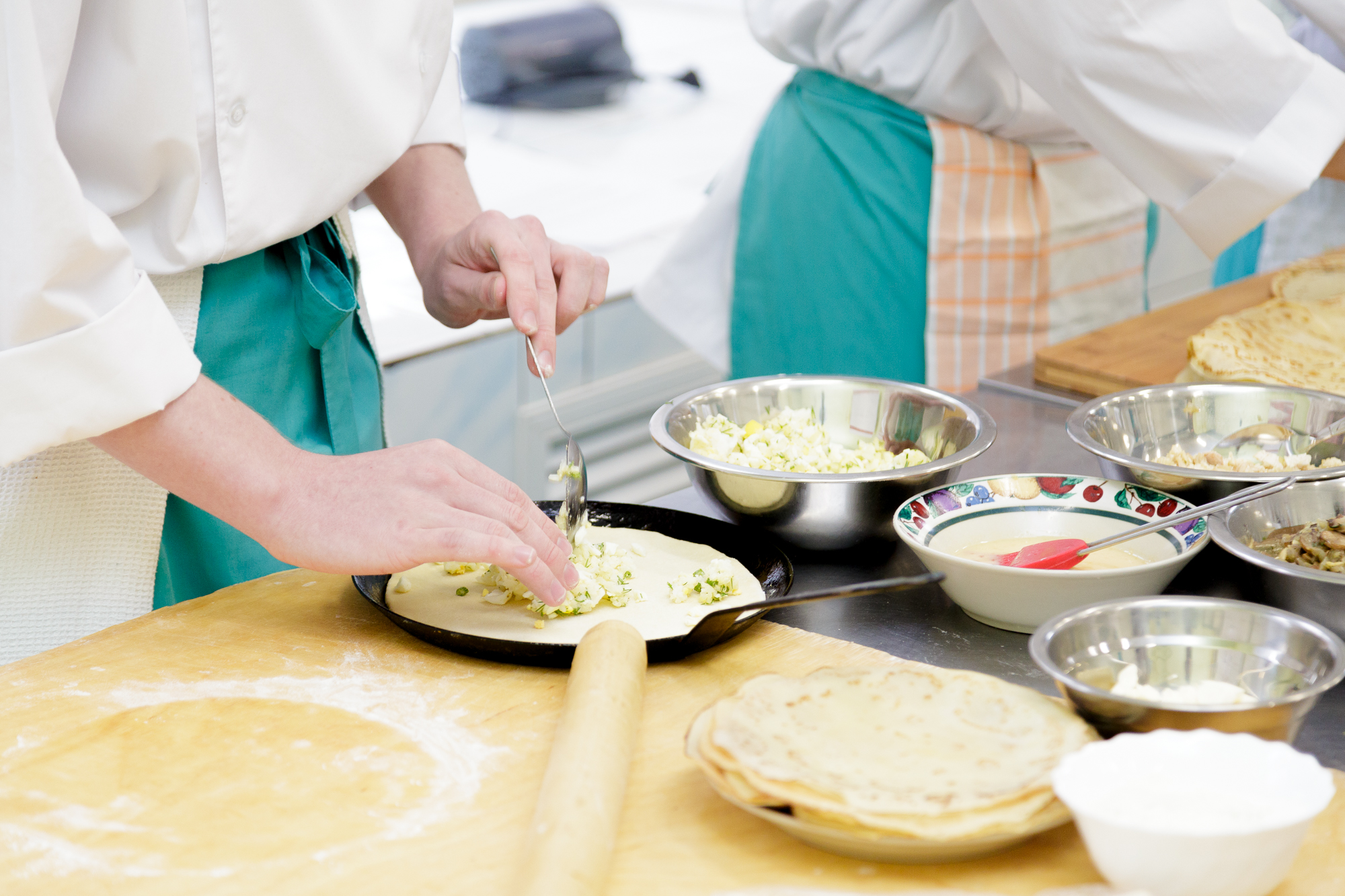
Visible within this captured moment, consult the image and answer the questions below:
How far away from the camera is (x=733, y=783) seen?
30.8 inches

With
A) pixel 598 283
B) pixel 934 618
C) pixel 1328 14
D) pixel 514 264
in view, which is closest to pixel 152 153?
pixel 514 264

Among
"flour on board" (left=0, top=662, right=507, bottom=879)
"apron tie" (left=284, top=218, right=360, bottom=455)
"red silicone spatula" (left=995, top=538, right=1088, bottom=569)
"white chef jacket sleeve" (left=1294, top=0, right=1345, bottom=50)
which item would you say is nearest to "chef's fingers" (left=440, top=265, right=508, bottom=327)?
"apron tie" (left=284, top=218, right=360, bottom=455)

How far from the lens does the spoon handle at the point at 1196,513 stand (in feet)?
3.43

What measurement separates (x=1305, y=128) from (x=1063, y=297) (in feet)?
1.86

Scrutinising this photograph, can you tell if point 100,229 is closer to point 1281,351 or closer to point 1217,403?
point 1217,403

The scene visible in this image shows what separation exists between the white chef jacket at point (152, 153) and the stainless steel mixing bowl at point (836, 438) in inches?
16.8

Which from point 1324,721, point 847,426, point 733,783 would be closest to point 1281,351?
point 847,426

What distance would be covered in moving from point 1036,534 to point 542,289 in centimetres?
55

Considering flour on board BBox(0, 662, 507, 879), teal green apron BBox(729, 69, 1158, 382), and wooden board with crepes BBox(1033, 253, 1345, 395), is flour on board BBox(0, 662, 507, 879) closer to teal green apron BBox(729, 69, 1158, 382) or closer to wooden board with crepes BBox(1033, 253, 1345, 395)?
wooden board with crepes BBox(1033, 253, 1345, 395)

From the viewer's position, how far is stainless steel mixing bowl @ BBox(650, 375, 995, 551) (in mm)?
1174

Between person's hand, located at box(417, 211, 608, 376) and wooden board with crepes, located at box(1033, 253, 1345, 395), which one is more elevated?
person's hand, located at box(417, 211, 608, 376)

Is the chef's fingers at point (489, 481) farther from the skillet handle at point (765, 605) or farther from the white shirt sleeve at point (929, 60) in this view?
the white shirt sleeve at point (929, 60)

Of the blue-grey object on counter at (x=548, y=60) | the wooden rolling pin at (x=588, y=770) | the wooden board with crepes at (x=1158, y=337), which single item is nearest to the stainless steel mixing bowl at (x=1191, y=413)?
the wooden board with crepes at (x=1158, y=337)

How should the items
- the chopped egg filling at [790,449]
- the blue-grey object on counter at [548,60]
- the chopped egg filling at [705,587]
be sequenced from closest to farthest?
the chopped egg filling at [705,587]
the chopped egg filling at [790,449]
the blue-grey object on counter at [548,60]
